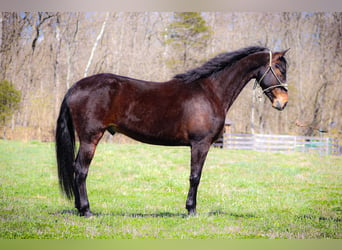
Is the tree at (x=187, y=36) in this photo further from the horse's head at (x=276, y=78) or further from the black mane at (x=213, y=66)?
the horse's head at (x=276, y=78)

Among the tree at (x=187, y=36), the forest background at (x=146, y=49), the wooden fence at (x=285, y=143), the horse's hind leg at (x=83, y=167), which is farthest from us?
Result: the wooden fence at (x=285, y=143)

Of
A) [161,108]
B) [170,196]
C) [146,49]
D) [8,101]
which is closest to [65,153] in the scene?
[161,108]

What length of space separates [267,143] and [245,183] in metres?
3.13

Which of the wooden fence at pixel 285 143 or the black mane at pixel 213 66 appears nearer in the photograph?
the black mane at pixel 213 66

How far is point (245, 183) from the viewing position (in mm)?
5758

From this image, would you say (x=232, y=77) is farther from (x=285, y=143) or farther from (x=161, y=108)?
(x=285, y=143)

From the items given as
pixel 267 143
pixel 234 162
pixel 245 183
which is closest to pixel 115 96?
pixel 245 183

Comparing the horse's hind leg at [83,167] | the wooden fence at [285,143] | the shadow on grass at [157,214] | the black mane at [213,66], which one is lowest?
the wooden fence at [285,143]

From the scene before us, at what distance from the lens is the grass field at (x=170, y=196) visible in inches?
140

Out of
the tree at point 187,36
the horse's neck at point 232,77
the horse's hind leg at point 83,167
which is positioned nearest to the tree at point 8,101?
the tree at point 187,36

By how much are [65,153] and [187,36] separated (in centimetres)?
415

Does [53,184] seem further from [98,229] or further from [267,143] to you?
[267,143]

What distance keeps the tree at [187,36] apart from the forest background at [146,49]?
0.02 m

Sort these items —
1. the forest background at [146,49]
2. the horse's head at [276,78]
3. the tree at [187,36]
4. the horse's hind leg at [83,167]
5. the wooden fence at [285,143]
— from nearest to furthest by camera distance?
the horse's hind leg at [83,167], the horse's head at [276,78], the forest background at [146,49], the tree at [187,36], the wooden fence at [285,143]
